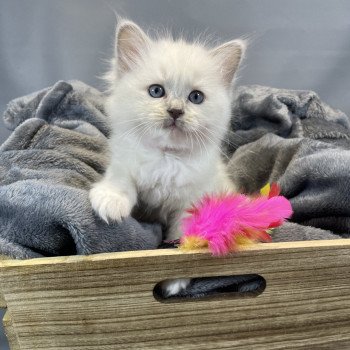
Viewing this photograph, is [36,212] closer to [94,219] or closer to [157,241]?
[94,219]

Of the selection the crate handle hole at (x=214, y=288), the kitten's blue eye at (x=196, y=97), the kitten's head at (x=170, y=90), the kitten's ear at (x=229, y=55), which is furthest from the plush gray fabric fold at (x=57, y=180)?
the kitten's ear at (x=229, y=55)

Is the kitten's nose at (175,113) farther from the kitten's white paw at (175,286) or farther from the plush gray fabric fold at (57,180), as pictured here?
the kitten's white paw at (175,286)

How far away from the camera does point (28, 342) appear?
0.91 m

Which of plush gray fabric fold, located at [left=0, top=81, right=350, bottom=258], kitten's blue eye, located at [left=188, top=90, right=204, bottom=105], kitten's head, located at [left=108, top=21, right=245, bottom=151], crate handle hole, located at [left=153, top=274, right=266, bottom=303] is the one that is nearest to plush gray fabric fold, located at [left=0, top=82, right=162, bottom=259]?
plush gray fabric fold, located at [left=0, top=81, right=350, bottom=258]

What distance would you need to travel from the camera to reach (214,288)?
0.93 m

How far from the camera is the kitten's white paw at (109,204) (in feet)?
2.94

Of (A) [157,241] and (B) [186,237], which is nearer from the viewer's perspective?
(B) [186,237]

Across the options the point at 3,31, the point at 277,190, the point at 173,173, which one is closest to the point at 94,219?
the point at 173,173

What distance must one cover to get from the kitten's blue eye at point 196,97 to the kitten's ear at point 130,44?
0.62 feet

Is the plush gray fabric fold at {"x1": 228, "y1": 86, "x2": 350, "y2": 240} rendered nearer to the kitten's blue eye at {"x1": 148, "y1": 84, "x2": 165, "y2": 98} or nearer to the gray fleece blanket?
the gray fleece blanket

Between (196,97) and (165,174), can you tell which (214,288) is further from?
(196,97)

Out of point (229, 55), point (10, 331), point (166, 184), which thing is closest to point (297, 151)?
point (229, 55)

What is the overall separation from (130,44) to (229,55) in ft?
0.92

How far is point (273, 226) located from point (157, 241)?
0.88 ft
